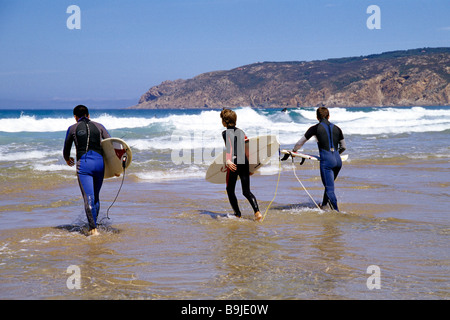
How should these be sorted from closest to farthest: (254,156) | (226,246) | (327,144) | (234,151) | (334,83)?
(226,246) → (234,151) → (327,144) → (254,156) → (334,83)

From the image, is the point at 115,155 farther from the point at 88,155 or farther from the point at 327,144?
the point at 327,144

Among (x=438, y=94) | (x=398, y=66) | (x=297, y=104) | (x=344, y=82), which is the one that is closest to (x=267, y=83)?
(x=297, y=104)

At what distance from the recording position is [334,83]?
518 feet

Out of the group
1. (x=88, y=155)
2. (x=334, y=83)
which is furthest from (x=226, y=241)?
(x=334, y=83)

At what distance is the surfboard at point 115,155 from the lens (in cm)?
631

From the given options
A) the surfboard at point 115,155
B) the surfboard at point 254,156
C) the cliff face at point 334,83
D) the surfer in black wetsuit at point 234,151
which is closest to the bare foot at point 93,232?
the surfboard at point 115,155

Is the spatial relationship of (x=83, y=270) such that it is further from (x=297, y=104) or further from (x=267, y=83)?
(x=267, y=83)

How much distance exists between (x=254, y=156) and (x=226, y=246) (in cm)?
211

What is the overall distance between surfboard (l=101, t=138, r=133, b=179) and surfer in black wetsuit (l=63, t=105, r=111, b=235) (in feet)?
0.54

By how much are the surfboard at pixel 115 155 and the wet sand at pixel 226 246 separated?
79 centimetres

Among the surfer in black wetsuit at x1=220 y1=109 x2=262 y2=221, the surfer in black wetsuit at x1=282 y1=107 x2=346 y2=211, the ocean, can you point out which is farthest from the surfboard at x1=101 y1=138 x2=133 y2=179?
the surfer in black wetsuit at x1=282 y1=107 x2=346 y2=211

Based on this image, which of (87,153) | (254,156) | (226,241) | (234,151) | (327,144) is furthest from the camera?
(254,156)

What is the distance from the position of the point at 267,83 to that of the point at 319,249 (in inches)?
6772

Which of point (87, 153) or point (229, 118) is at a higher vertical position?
point (229, 118)
